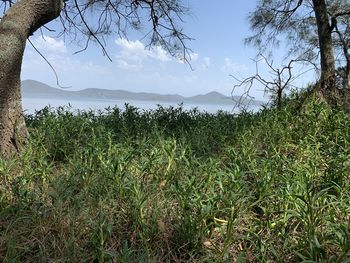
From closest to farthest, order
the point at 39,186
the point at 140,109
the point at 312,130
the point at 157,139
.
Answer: the point at 39,186
the point at 157,139
the point at 312,130
the point at 140,109

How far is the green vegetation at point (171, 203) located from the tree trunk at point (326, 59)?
1.58 metres

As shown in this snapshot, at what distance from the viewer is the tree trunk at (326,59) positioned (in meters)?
4.34

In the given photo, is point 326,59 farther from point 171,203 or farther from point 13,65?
point 13,65

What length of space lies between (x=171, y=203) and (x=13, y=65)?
170cm

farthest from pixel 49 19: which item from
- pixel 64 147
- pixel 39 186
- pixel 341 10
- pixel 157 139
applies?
pixel 341 10

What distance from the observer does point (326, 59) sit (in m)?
4.48

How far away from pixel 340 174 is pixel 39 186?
1752 millimetres

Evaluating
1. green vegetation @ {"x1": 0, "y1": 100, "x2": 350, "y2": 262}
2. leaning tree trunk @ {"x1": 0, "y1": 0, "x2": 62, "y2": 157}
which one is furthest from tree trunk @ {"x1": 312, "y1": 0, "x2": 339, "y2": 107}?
leaning tree trunk @ {"x1": 0, "y1": 0, "x2": 62, "y2": 157}

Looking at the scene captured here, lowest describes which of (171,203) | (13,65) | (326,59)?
(171,203)

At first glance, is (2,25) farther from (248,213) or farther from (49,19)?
(248,213)

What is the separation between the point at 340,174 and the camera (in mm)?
2199

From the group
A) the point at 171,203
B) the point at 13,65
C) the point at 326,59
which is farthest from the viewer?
the point at 326,59

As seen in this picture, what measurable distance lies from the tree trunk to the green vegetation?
1581 mm

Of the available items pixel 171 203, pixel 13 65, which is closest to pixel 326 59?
pixel 171 203
